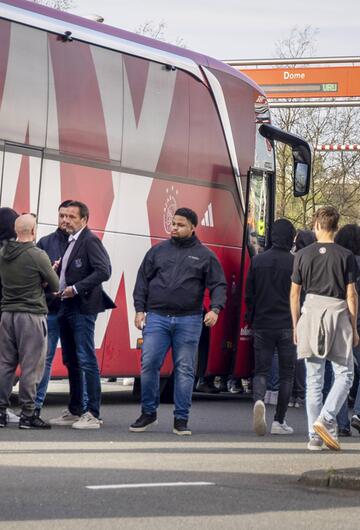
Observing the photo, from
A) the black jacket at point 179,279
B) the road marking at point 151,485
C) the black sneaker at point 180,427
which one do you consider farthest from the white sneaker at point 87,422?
the road marking at point 151,485

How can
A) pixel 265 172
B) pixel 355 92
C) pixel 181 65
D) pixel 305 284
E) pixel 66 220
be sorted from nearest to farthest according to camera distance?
pixel 305 284
pixel 66 220
pixel 181 65
pixel 265 172
pixel 355 92

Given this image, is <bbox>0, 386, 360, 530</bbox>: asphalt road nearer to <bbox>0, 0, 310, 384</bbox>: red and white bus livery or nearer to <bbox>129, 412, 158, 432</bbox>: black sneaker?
<bbox>129, 412, 158, 432</bbox>: black sneaker

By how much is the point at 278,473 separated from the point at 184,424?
8.48 feet

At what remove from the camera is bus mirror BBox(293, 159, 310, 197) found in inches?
673

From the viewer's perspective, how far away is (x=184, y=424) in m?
11.5

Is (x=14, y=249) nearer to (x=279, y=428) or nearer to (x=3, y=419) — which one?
(x=3, y=419)

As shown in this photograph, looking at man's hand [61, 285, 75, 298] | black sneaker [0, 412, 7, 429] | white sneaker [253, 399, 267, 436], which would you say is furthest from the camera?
white sneaker [253, 399, 267, 436]

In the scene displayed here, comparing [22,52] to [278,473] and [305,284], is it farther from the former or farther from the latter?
[278,473]

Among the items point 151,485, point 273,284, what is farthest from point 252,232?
point 151,485

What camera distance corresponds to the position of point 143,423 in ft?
38.1

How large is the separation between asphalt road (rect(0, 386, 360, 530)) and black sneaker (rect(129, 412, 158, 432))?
102 millimetres

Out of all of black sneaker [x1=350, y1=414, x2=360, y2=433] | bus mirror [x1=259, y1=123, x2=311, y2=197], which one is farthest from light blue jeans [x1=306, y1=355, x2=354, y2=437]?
bus mirror [x1=259, y1=123, x2=311, y2=197]

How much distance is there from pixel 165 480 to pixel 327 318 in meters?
2.72

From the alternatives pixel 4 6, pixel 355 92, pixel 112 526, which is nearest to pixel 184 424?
pixel 4 6
